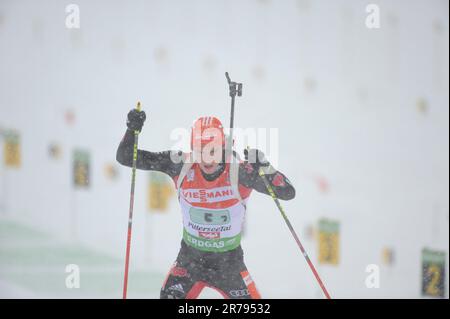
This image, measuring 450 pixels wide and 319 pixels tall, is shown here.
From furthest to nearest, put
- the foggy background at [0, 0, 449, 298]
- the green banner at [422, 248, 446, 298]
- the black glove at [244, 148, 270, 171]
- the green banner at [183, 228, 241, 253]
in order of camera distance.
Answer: the foggy background at [0, 0, 449, 298] → the green banner at [422, 248, 446, 298] → the green banner at [183, 228, 241, 253] → the black glove at [244, 148, 270, 171]

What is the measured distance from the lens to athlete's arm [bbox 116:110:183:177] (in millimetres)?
4426

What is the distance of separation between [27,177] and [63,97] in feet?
4.64

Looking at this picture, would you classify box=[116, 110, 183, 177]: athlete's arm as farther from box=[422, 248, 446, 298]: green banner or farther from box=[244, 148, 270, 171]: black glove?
box=[422, 248, 446, 298]: green banner

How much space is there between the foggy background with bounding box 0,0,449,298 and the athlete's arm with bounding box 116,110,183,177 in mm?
3527

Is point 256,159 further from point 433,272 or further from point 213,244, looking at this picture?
point 433,272

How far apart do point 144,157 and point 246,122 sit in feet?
17.9

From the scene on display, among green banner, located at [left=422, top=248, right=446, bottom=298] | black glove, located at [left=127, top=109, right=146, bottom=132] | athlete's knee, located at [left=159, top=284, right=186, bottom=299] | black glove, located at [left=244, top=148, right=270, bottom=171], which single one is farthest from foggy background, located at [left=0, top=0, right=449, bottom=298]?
black glove, located at [left=244, top=148, right=270, bottom=171]

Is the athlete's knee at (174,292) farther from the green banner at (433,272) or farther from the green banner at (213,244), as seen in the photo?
the green banner at (433,272)

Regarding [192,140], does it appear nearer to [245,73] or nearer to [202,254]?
[202,254]

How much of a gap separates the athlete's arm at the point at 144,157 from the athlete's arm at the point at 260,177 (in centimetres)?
42

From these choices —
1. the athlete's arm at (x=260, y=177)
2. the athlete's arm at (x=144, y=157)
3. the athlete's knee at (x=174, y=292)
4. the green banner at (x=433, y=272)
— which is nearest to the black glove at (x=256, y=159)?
the athlete's arm at (x=260, y=177)

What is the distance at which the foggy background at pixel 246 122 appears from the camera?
8.23 meters
